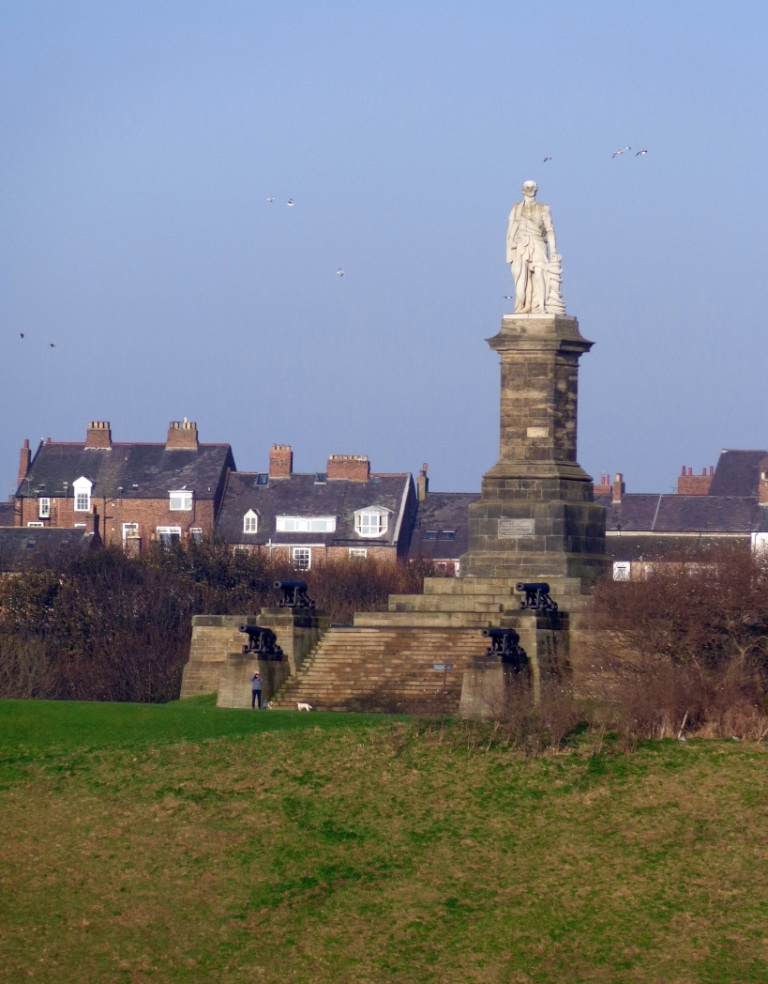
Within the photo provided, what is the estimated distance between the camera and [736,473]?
378 feet

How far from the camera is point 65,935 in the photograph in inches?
1291

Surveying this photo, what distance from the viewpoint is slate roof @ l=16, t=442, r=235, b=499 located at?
377 ft

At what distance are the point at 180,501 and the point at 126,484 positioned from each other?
10.2 feet

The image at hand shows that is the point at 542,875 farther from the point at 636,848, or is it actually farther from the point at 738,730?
the point at 738,730

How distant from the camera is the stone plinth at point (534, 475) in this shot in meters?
53.7

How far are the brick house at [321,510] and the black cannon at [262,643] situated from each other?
58060 mm

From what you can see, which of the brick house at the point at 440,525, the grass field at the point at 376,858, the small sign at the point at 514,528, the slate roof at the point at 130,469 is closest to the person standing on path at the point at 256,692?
the grass field at the point at 376,858

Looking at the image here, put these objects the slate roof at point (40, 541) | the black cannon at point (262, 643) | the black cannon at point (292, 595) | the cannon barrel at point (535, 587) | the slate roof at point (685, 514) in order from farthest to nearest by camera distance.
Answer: the slate roof at point (685, 514)
the slate roof at point (40, 541)
the black cannon at point (292, 595)
the black cannon at point (262, 643)
the cannon barrel at point (535, 587)

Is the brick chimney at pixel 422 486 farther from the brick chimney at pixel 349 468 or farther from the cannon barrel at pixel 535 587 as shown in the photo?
the cannon barrel at pixel 535 587

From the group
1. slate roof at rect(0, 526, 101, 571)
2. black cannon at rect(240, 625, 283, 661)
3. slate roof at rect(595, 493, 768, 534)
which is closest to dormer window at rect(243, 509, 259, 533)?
slate roof at rect(0, 526, 101, 571)

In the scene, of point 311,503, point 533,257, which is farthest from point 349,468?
point 533,257

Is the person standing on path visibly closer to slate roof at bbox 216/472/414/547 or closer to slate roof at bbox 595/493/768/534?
slate roof at bbox 595/493/768/534

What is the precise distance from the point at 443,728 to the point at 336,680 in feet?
27.7

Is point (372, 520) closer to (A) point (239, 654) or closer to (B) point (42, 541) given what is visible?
(B) point (42, 541)
